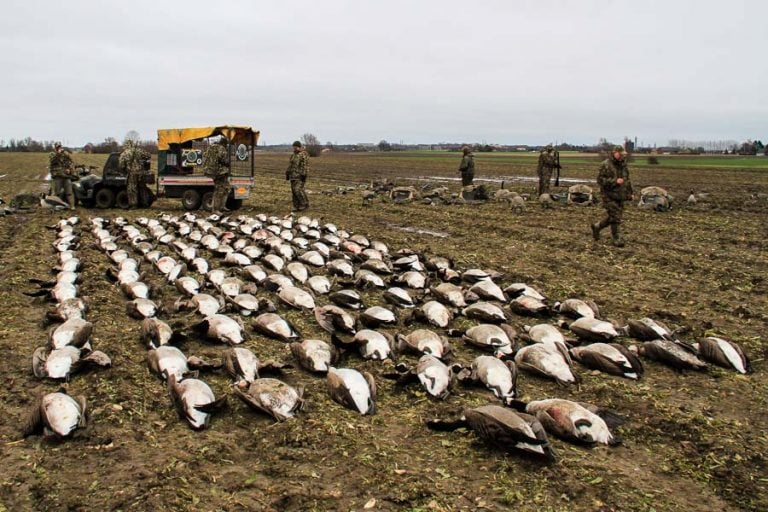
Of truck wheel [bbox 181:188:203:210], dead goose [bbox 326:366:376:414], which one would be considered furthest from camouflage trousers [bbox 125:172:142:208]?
dead goose [bbox 326:366:376:414]

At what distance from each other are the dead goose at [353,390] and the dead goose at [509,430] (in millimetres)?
805

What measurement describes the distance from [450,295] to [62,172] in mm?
15064

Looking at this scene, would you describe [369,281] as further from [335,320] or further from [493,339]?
[493,339]

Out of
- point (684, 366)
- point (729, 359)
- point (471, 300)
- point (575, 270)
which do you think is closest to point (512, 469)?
point (684, 366)

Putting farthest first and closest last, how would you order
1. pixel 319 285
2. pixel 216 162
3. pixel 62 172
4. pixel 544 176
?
1. pixel 544 176
2. pixel 62 172
3. pixel 216 162
4. pixel 319 285

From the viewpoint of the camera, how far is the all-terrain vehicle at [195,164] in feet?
59.0

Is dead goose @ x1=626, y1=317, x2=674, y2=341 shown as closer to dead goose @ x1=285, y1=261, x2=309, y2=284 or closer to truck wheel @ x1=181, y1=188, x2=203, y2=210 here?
dead goose @ x1=285, y1=261, x2=309, y2=284

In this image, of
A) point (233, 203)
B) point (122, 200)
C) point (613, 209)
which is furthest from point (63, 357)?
point (122, 200)

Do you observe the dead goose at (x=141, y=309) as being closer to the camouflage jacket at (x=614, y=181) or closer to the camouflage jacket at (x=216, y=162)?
the camouflage jacket at (x=614, y=181)

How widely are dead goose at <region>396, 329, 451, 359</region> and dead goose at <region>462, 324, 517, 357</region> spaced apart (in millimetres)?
375

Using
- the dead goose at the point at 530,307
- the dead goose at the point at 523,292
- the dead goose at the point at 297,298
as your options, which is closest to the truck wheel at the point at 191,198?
the dead goose at the point at 297,298

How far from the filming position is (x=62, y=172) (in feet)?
58.3

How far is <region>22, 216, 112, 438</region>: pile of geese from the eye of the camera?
4.44 meters

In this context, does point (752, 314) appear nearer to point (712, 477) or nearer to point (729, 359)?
point (729, 359)
